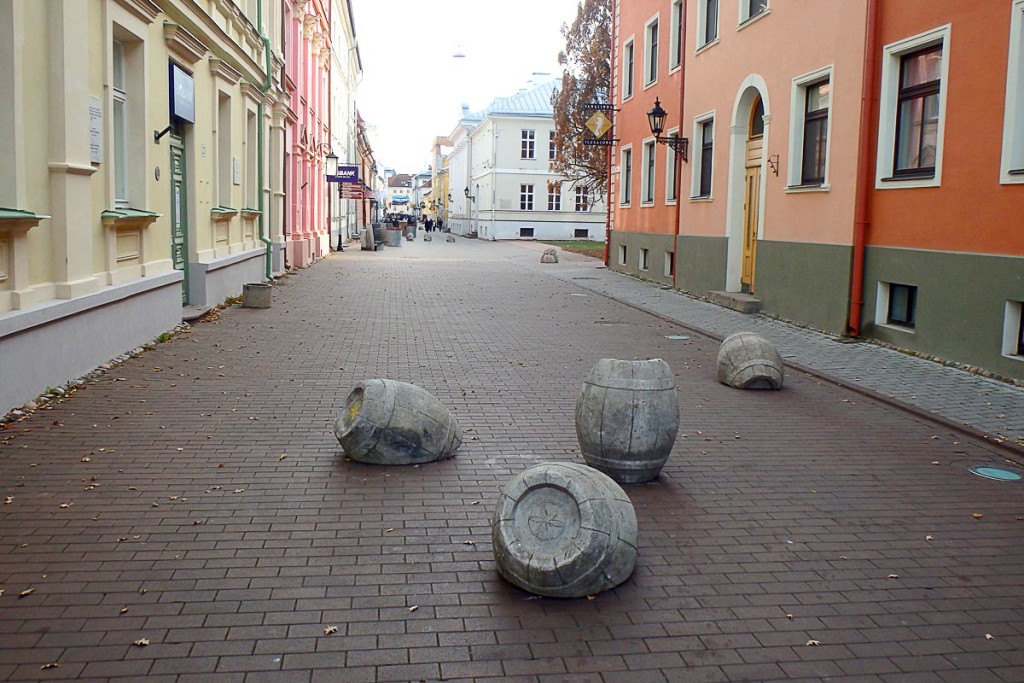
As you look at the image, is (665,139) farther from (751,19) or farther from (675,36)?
(751,19)

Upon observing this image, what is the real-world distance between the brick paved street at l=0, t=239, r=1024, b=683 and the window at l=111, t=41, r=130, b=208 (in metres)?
2.98

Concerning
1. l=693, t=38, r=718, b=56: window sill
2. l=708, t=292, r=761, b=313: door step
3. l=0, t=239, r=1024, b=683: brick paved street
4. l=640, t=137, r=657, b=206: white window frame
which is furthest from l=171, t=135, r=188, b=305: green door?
l=640, t=137, r=657, b=206: white window frame

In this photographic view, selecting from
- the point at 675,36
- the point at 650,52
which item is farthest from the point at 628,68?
the point at 675,36

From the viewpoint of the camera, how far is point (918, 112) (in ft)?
39.8

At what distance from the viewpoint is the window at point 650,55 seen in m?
24.7

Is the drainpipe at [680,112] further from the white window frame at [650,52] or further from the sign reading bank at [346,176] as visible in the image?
the sign reading bank at [346,176]

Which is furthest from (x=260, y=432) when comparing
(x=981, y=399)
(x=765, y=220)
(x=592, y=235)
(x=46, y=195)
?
(x=592, y=235)

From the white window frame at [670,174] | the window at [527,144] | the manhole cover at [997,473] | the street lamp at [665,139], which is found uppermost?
the window at [527,144]

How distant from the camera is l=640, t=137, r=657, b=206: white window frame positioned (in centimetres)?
2456

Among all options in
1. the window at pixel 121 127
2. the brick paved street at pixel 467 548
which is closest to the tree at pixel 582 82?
the window at pixel 121 127

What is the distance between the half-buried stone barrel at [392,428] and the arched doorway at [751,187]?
12.4m

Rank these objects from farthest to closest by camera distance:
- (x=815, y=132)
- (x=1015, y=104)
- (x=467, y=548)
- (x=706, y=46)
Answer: (x=706, y=46) → (x=815, y=132) → (x=1015, y=104) → (x=467, y=548)

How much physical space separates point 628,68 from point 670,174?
5954 mm

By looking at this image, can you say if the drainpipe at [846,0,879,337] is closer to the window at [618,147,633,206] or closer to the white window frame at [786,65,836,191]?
the white window frame at [786,65,836,191]
